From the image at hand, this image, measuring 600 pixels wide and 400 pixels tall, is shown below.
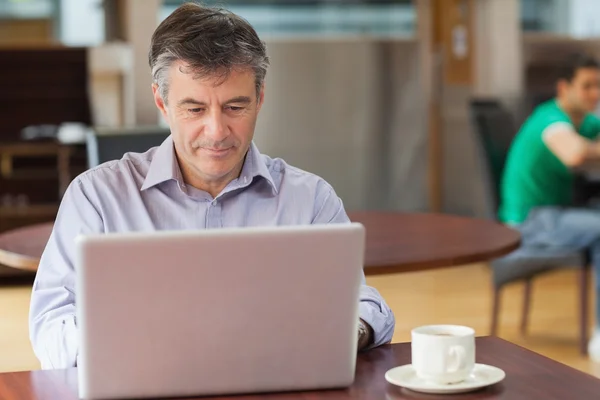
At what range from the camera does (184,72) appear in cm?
160

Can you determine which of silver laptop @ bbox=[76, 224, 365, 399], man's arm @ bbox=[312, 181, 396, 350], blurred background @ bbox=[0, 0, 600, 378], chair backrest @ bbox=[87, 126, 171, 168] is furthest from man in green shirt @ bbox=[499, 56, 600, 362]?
silver laptop @ bbox=[76, 224, 365, 399]

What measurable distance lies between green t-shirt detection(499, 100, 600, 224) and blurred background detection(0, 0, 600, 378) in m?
1.77

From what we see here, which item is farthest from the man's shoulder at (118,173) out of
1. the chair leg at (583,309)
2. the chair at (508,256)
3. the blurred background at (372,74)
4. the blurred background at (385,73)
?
the blurred background at (385,73)

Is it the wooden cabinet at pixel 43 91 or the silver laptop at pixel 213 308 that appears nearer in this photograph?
the silver laptop at pixel 213 308

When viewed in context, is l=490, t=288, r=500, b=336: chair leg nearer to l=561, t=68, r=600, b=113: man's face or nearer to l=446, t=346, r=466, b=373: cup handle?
l=561, t=68, r=600, b=113: man's face

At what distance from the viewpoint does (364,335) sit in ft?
4.83

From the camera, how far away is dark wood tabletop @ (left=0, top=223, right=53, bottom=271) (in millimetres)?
2469

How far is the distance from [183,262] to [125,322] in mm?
92

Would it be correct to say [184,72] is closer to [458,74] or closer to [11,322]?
[11,322]

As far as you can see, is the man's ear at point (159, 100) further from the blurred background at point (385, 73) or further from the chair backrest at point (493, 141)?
the blurred background at point (385, 73)

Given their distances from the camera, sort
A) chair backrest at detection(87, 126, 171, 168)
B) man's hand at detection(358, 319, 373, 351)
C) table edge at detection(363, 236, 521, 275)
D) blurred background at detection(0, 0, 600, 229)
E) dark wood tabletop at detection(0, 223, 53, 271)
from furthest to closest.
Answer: blurred background at detection(0, 0, 600, 229), chair backrest at detection(87, 126, 171, 168), dark wood tabletop at detection(0, 223, 53, 271), table edge at detection(363, 236, 521, 275), man's hand at detection(358, 319, 373, 351)

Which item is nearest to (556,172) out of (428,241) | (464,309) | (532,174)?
(532,174)

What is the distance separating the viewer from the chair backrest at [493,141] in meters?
4.43

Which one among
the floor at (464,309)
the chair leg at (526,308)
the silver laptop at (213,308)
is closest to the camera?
the silver laptop at (213,308)
